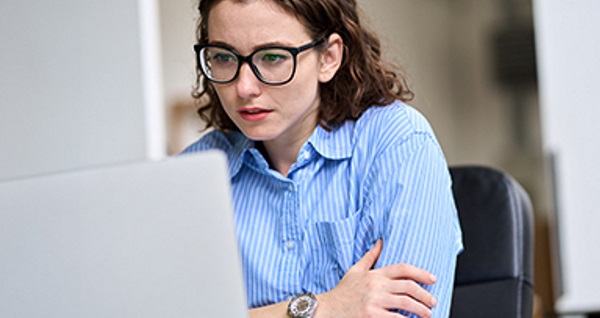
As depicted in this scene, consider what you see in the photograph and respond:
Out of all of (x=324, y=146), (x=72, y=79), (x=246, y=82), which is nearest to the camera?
(x=246, y=82)

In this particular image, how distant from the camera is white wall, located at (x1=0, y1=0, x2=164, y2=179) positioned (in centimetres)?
207

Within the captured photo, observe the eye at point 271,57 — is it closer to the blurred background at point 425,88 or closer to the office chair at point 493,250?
the blurred background at point 425,88

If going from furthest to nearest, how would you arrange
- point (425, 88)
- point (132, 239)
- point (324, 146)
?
point (425, 88), point (324, 146), point (132, 239)

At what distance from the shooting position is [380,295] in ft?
3.78

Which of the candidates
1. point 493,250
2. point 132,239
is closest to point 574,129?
point 493,250

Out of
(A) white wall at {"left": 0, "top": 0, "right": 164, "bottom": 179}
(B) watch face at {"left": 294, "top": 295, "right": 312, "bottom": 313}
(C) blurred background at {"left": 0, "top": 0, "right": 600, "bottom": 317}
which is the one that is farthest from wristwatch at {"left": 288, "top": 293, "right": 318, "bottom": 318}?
(A) white wall at {"left": 0, "top": 0, "right": 164, "bottom": 179}

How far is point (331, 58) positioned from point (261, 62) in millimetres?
169

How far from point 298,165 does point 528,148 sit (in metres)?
3.95

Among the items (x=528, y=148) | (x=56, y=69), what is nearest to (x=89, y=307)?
(x=56, y=69)

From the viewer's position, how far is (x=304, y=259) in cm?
134

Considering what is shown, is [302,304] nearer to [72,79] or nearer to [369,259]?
[369,259]

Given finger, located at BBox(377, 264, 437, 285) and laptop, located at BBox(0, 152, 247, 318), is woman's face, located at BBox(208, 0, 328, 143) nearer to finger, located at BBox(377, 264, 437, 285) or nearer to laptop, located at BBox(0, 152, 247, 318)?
finger, located at BBox(377, 264, 437, 285)

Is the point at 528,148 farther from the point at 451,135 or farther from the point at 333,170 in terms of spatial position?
the point at 333,170

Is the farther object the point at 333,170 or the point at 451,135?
the point at 451,135
